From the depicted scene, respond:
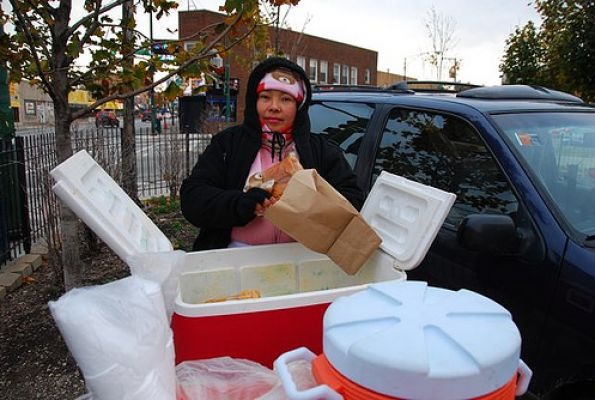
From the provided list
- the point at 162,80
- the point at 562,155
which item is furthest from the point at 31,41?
the point at 562,155

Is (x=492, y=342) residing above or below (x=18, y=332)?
above

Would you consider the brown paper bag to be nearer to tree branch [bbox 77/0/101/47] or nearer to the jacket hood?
the jacket hood

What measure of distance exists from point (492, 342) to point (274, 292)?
1.26 metres

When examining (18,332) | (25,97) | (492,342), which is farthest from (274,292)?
(25,97)

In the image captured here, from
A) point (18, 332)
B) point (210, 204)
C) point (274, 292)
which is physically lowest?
point (18, 332)

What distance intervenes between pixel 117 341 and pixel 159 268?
0.32 meters

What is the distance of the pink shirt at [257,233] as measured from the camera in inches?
86.0

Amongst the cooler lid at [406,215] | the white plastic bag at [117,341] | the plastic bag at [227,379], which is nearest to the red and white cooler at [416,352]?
the plastic bag at [227,379]

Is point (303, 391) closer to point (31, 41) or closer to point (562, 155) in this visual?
point (562, 155)

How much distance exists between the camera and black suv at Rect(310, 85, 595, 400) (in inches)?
76.7

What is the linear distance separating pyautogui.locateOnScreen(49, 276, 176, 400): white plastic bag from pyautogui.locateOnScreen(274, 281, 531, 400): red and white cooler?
287 millimetres

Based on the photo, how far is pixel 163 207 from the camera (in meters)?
7.62

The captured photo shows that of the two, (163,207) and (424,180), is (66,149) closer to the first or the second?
(424,180)

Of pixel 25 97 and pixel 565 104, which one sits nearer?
pixel 565 104
